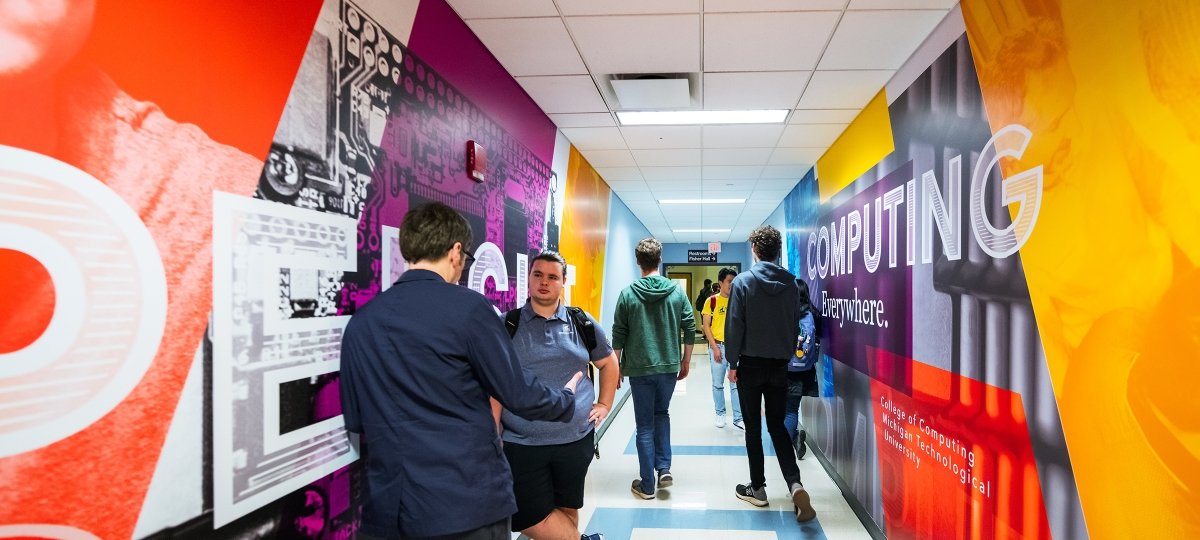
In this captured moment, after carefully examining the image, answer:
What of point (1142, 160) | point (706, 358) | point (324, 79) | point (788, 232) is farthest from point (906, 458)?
point (706, 358)

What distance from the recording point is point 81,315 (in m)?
1.08

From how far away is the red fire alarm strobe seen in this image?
2871 mm

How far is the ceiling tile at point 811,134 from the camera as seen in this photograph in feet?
14.6

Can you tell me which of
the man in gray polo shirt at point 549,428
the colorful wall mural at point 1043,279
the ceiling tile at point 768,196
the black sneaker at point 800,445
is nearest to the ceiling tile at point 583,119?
the colorful wall mural at point 1043,279

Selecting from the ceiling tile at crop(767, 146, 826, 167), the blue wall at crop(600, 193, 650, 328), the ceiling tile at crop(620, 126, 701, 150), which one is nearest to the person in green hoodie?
the ceiling tile at crop(620, 126, 701, 150)

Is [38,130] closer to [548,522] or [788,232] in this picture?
[548,522]

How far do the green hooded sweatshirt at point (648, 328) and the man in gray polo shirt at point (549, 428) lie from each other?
1356 mm

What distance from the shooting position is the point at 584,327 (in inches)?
100

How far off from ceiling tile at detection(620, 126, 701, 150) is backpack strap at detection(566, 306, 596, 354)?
2.32 meters

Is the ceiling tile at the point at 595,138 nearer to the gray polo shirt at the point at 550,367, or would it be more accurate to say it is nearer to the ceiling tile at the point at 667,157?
the ceiling tile at the point at 667,157

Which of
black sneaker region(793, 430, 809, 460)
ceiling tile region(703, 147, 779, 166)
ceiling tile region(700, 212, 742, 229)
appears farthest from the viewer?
ceiling tile region(700, 212, 742, 229)

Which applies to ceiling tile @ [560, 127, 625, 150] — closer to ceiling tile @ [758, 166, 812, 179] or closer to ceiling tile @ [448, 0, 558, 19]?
ceiling tile @ [758, 166, 812, 179]

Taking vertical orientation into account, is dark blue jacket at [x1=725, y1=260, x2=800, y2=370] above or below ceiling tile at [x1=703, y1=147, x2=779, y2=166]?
below

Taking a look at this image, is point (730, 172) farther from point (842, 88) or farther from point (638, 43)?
point (638, 43)
